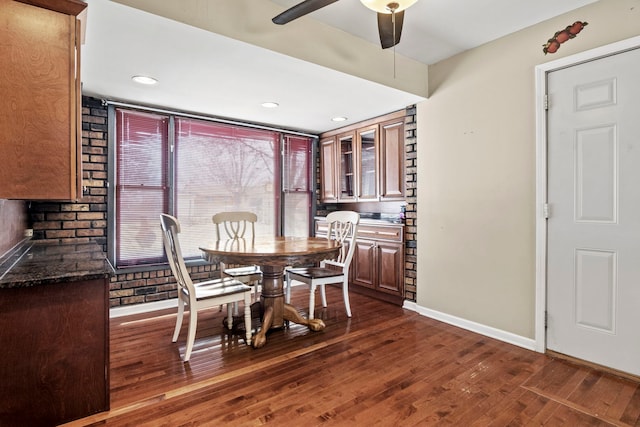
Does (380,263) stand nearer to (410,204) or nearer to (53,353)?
(410,204)

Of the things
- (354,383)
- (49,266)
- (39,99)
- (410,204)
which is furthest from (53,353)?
(410,204)

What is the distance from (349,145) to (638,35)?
9.55 ft

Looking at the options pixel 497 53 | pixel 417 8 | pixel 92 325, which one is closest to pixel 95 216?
pixel 92 325

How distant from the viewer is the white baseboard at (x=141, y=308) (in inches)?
131

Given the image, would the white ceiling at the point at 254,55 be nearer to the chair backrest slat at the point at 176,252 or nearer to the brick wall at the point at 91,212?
the brick wall at the point at 91,212

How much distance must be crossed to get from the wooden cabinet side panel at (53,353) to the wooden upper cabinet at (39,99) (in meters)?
0.50

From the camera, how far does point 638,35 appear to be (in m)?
2.07

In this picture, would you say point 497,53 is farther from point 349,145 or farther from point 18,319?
point 18,319

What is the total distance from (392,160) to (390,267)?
120 cm

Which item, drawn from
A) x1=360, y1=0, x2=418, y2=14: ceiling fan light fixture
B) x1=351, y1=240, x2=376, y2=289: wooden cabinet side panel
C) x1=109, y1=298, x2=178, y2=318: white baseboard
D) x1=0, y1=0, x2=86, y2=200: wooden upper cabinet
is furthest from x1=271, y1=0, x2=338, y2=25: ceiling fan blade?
x1=109, y1=298, x2=178, y2=318: white baseboard

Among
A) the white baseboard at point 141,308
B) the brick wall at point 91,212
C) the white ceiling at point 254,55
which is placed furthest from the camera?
the white baseboard at point 141,308

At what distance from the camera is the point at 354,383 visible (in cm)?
206

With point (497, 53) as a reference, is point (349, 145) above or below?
below

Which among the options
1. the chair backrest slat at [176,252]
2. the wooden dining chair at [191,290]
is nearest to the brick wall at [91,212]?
the wooden dining chair at [191,290]
